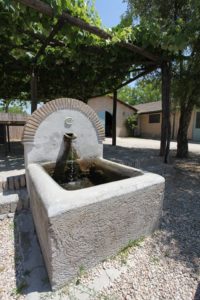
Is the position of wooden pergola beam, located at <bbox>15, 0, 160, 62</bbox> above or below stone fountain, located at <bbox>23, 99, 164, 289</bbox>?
above

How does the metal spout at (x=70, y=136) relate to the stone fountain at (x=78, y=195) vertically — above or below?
above

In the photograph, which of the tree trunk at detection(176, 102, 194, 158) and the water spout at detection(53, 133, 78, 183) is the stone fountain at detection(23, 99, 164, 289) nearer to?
the water spout at detection(53, 133, 78, 183)

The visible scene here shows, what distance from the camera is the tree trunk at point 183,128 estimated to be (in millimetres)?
7168

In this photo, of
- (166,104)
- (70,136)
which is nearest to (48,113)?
(70,136)

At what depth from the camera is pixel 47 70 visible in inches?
300

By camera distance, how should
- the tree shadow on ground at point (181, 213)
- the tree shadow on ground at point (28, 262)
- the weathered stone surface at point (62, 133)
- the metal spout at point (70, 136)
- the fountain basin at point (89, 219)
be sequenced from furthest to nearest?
the metal spout at point (70, 136) → the weathered stone surface at point (62, 133) → the tree shadow on ground at point (181, 213) → the tree shadow on ground at point (28, 262) → the fountain basin at point (89, 219)

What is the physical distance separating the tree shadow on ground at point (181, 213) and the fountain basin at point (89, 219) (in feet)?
1.21

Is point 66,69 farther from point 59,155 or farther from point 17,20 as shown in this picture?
point 59,155

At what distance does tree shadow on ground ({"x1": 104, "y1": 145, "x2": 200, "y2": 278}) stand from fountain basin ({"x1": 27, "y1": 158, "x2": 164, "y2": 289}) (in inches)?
14.6

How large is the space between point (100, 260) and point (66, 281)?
Answer: 45cm

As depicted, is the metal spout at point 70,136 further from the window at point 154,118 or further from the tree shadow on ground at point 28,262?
the window at point 154,118

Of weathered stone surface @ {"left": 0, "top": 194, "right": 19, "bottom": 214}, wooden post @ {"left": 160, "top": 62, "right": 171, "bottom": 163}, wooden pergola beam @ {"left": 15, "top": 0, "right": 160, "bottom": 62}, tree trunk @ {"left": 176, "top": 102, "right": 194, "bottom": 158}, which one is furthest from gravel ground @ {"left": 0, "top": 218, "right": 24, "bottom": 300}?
tree trunk @ {"left": 176, "top": 102, "right": 194, "bottom": 158}

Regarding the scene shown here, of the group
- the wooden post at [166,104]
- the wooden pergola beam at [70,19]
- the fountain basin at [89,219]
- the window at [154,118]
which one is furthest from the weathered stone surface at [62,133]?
the window at [154,118]

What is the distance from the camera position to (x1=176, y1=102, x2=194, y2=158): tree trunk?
282 inches
